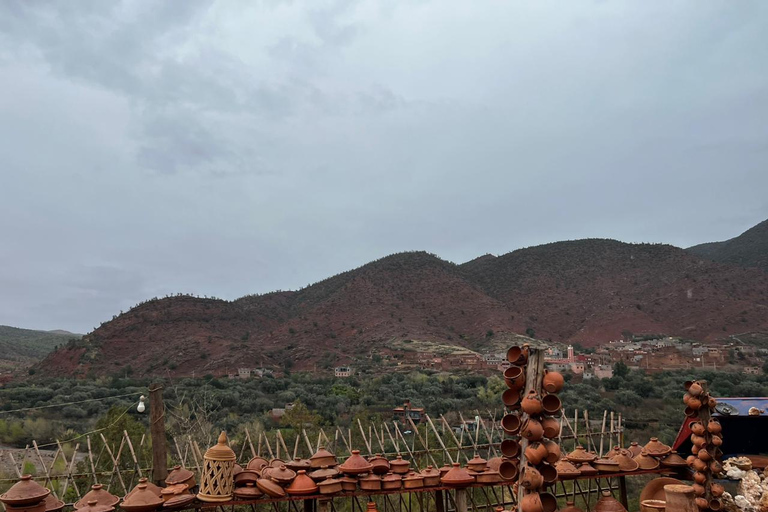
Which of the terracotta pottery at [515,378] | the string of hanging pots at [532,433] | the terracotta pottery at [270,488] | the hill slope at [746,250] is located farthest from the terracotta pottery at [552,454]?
the hill slope at [746,250]

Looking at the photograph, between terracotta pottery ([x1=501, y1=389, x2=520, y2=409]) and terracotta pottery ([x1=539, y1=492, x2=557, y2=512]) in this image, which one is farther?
terracotta pottery ([x1=501, y1=389, x2=520, y2=409])

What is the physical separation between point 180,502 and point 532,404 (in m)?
2.65

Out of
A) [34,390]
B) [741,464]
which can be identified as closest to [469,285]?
[34,390]

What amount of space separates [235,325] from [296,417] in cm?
3166

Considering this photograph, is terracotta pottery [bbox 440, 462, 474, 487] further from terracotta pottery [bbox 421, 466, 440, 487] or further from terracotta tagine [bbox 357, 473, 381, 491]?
terracotta tagine [bbox 357, 473, 381, 491]

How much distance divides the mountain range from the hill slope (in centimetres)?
16

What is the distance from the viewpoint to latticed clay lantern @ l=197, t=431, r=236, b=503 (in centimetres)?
399

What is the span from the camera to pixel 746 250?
50219 mm

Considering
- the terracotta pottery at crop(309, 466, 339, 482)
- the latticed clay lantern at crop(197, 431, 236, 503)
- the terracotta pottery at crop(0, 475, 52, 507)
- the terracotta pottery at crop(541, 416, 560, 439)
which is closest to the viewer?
the terracotta pottery at crop(541, 416, 560, 439)

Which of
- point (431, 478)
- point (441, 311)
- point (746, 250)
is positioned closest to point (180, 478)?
point (431, 478)

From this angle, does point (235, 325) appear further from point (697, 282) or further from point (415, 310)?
point (697, 282)

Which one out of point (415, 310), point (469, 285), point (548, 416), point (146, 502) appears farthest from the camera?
point (469, 285)

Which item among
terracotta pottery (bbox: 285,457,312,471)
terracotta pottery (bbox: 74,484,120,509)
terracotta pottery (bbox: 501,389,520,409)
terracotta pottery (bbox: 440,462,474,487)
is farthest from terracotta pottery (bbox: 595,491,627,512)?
terracotta pottery (bbox: 74,484,120,509)

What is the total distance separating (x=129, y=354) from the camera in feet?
121
